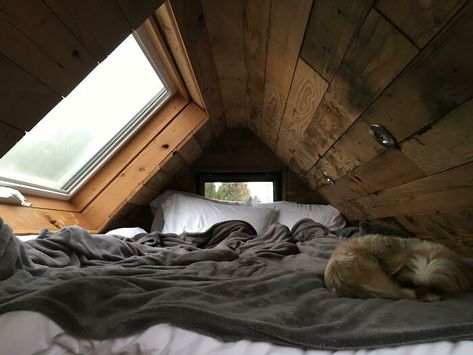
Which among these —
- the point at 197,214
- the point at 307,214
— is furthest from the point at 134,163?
the point at 307,214

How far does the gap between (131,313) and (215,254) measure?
0.68m

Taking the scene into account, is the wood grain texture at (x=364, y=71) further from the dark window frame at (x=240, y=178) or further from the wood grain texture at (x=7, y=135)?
the dark window frame at (x=240, y=178)

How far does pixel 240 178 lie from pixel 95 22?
224cm

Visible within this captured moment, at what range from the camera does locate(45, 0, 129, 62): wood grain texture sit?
0.72 m

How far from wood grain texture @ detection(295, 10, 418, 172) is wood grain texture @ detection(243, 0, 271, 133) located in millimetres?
315

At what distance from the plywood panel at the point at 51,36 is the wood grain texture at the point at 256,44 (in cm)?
55

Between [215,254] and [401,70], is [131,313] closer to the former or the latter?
[215,254]

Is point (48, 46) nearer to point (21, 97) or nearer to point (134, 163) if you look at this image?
point (21, 97)

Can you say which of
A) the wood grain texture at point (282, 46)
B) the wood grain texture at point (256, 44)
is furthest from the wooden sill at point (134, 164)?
the wood grain texture at point (282, 46)

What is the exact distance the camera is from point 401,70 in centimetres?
79

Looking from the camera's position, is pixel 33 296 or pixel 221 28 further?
pixel 221 28

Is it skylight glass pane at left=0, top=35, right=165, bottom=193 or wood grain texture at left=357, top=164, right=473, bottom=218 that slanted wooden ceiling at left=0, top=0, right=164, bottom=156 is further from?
wood grain texture at left=357, top=164, right=473, bottom=218

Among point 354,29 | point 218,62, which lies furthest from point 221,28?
point 354,29

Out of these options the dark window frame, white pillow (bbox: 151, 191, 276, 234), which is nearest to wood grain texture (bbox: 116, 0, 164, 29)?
white pillow (bbox: 151, 191, 276, 234)
